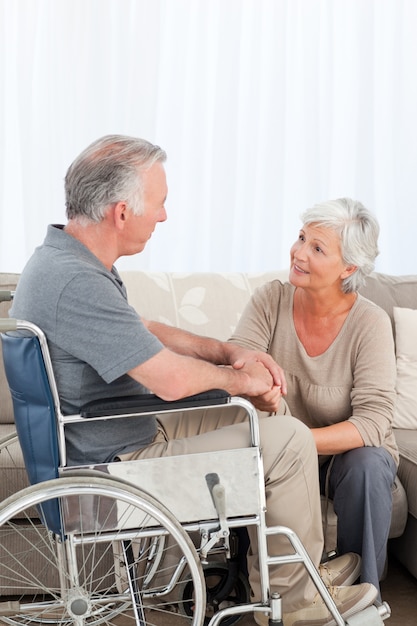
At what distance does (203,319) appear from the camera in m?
2.84

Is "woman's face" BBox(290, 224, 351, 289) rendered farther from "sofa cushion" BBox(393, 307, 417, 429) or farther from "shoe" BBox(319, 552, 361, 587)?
"shoe" BBox(319, 552, 361, 587)

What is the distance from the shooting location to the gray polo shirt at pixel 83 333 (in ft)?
5.62

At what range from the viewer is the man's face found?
1.90m

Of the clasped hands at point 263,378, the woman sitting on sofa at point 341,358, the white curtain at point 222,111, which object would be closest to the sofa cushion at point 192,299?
the woman sitting on sofa at point 341,358

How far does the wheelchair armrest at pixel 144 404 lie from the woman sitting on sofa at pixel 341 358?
540 millimetres

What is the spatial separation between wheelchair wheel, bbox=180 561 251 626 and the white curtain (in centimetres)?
160

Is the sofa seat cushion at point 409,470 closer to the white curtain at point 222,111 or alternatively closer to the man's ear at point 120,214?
the man's ear at point 120,214

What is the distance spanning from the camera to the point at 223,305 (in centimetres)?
288

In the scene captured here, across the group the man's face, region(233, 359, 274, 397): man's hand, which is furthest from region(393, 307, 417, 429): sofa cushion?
the man's face

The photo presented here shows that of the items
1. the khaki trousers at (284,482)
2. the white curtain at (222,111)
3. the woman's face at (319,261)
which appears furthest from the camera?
the white curtain at (222,111)

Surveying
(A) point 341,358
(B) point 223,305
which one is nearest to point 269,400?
(A) point 341,358

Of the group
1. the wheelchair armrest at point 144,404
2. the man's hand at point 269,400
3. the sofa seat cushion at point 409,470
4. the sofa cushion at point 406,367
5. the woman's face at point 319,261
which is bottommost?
the sofa seat cushion at point 409,470

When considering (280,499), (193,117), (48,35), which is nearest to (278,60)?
(193,117)

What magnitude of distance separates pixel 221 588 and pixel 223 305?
39.7 inches
